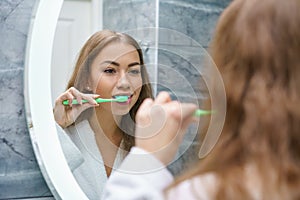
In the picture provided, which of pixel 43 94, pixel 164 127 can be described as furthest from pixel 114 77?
pixel 164 127

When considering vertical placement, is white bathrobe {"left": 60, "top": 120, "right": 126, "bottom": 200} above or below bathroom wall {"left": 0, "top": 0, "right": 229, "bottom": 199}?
below

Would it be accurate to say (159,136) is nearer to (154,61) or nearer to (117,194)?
(117,194)

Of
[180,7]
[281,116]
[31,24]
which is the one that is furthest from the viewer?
[180,7]

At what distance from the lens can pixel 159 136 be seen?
65 centimetres

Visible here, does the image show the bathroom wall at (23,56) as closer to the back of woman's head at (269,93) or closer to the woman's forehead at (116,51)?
the woman's forehead at (116,51)

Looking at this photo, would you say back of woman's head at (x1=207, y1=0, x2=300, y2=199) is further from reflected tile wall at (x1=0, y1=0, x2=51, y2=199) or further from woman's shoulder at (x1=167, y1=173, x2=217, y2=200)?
reflected tile wall at (x1=0, y1=0, x2=51, y2=199)

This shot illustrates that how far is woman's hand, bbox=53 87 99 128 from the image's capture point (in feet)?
3.24

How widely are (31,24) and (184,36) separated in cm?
29

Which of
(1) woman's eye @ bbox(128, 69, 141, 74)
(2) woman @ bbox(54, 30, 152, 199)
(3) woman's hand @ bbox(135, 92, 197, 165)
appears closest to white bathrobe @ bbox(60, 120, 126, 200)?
(2) woman @ bbox(54, 30, 152, 199)

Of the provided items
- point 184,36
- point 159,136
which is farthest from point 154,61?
point 159,136

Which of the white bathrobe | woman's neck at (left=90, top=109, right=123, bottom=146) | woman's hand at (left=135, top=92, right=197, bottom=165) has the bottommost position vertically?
the white bathrobe

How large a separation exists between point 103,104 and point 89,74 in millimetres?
61

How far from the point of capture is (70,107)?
1.00m

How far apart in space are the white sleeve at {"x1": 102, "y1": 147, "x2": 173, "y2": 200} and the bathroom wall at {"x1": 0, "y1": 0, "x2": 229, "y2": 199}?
0.79ft
